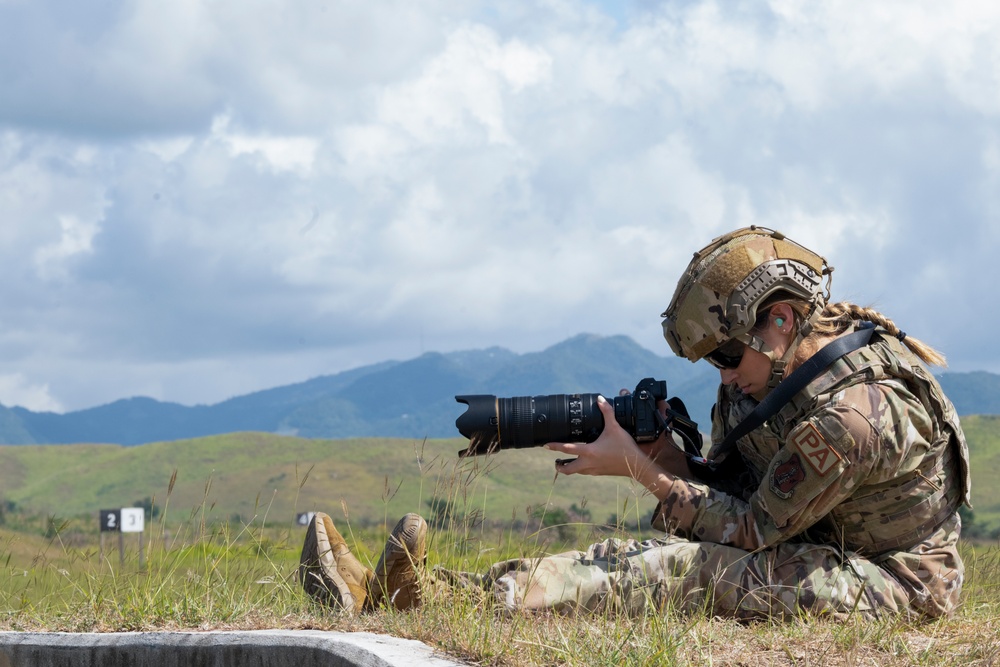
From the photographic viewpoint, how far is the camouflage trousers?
186 inches

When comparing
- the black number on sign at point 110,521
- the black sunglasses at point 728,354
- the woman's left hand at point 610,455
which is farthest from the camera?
the black number on sign at point 110,521

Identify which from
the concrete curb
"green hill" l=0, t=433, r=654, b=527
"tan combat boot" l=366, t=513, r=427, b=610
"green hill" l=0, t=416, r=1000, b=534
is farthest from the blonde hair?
"green hill" l=0, t=433, r=654, b=527

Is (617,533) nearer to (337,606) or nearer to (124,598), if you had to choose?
(337,606)

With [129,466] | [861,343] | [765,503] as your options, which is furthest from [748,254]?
[129,466]

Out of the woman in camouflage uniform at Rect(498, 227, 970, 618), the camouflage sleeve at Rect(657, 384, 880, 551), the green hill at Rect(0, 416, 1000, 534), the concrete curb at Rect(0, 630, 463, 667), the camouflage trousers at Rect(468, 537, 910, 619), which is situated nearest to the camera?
the concrete curb at Rect(0, 630, 463, 667)

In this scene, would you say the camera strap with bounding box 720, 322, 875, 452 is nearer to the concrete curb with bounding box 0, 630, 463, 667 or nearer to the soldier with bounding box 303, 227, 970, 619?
the soldier with bounding box 303, 227, 970, 619

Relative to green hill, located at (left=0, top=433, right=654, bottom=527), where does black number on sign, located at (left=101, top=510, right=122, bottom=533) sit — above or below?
above

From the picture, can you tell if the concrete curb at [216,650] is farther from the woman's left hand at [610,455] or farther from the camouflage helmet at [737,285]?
the camouflage helmet at [737,285]

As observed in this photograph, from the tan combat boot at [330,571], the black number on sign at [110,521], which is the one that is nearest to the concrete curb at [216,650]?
the tan combat boot at [330,571]

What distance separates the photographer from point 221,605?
5.11 meters

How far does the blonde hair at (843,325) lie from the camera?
4.87m

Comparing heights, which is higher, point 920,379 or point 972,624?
point 920,379

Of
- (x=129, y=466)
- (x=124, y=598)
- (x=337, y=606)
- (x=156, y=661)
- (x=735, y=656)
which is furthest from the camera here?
(x=129, y=466)

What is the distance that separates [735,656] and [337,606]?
1707 millimetres
